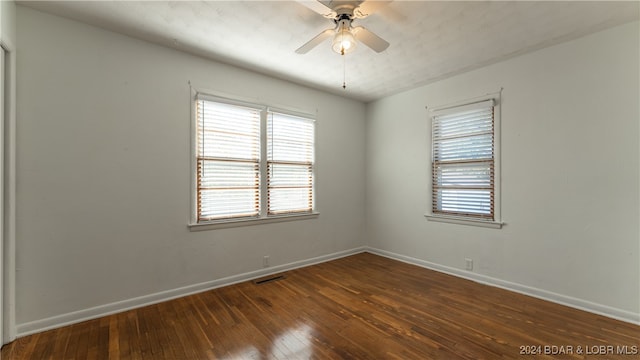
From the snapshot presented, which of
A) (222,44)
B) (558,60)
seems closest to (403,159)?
(558,60)

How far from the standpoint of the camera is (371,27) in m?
2.63

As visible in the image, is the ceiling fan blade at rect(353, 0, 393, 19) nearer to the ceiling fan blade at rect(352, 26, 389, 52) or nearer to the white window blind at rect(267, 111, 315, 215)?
the ceiling fan blade at rect(352, 26, 389, 52)

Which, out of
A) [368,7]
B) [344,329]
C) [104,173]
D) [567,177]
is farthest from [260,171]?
[567,177]

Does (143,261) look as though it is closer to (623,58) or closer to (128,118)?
(128,118)

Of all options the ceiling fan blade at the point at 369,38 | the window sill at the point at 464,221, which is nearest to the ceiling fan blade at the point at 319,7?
the ceiling fan blade at the point at 369,38

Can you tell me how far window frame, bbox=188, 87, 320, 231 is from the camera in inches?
127

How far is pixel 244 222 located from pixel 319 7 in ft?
8.72

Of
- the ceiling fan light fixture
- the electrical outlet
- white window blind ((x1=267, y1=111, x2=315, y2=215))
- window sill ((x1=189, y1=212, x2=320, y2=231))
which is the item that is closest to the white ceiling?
the ceiling fan light fixture

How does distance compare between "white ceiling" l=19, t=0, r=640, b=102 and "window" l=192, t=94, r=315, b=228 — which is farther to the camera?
"window" l=192, t=94, r=315, b=228

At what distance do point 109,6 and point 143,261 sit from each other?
96.3 inches

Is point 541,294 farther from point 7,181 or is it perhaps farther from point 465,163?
point 7,181

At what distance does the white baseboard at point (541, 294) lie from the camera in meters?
2.59

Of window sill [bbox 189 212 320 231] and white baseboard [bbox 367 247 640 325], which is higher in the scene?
window sill [bbox 189 212 320 231]

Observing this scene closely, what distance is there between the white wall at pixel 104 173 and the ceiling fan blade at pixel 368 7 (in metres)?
2.01
